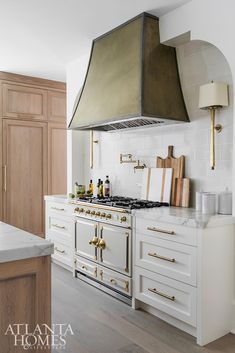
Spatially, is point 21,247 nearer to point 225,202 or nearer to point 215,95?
point 225,202

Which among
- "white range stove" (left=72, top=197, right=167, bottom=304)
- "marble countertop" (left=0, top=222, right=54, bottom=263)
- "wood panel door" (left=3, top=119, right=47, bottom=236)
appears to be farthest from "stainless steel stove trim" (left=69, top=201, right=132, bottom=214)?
"wood panel door" (left=3, top=119, right=47, bottom=236)

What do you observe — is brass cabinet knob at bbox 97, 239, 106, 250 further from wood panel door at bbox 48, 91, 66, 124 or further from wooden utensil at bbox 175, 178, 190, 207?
wood panel door at bbox 48, 91, 66, 124

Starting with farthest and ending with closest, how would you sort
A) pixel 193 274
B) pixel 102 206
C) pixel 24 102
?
pixel 24 102 → pixel 102 206 → pixel 193 274

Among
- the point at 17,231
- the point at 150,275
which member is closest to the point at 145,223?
the point at 150,275

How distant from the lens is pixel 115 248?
A: 316 centimetres

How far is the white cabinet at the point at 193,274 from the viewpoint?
2.38m

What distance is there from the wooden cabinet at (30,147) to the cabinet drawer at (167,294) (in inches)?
112

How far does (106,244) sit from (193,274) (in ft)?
3.57

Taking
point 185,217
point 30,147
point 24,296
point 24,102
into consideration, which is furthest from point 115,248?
point 24,102

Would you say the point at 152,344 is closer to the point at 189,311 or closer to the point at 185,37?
the point at 189,311

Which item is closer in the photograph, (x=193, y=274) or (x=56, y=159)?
(x=193, y=274)

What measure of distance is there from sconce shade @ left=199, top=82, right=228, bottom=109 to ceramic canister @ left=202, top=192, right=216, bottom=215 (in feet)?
2.54

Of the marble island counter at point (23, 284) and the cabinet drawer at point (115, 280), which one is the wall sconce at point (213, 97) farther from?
the marble island counter at point (23, 284)

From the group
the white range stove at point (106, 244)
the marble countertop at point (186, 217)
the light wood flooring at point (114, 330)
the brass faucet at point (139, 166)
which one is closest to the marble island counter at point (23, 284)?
the light wood flooring at point (114, 330)
